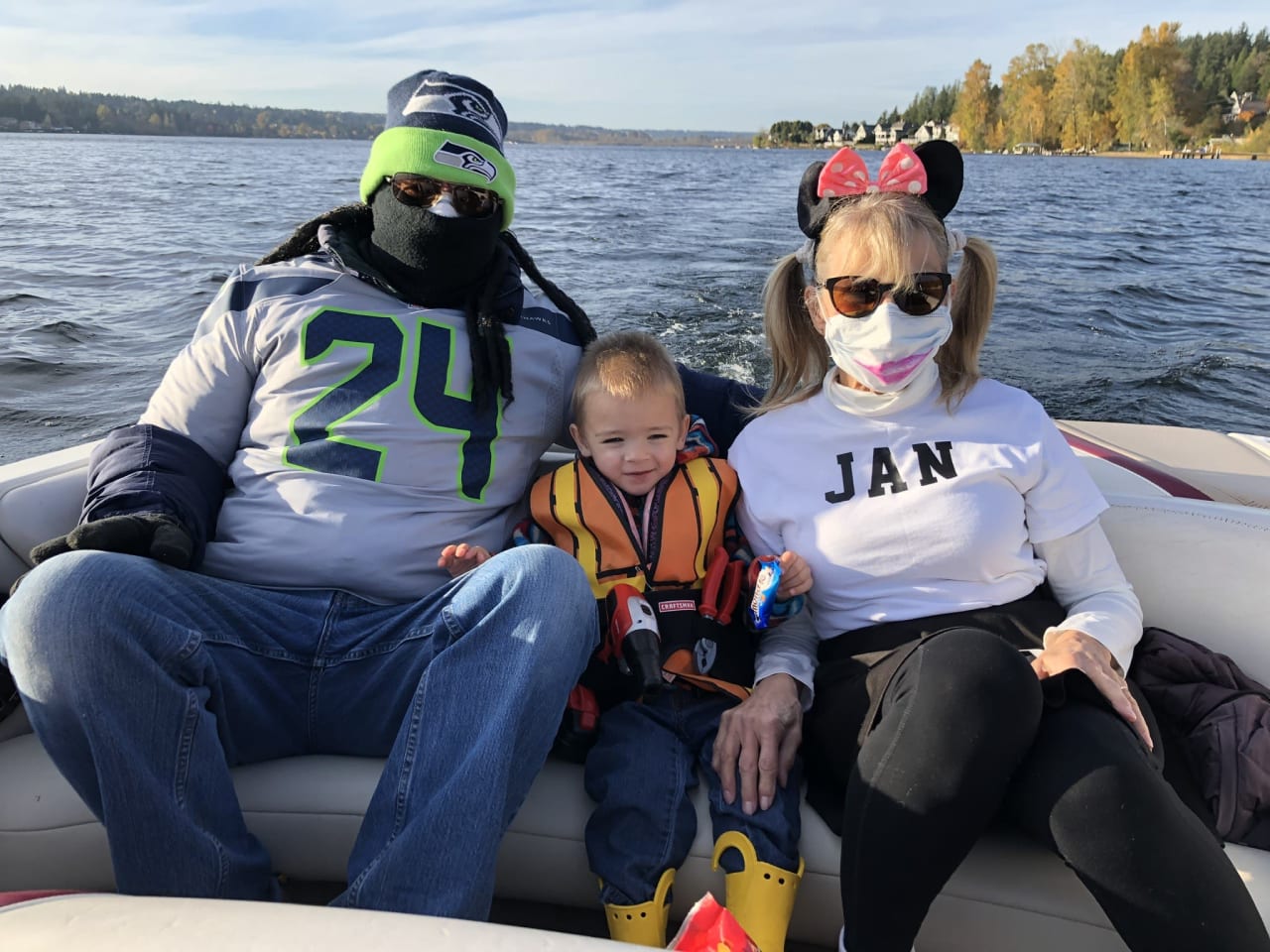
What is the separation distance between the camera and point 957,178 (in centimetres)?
188

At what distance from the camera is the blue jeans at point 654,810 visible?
1.52 meters

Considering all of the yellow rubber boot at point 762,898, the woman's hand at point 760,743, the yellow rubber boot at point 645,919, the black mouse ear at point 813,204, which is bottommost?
the yellow rubber boot at point 645,919

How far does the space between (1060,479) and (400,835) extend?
4.07 ft

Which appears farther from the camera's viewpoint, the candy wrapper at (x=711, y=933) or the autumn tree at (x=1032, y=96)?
the autumn tree at (x=1032, y=96)

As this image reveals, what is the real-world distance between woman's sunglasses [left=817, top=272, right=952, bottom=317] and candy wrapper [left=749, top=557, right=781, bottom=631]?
1.63 feet

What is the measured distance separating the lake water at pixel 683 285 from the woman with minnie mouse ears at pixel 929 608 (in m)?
3.60

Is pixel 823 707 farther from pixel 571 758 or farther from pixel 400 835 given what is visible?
pixel 400 835

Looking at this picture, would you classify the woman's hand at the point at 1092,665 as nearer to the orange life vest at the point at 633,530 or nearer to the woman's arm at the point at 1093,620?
the woman's arm at the point at 1093,620

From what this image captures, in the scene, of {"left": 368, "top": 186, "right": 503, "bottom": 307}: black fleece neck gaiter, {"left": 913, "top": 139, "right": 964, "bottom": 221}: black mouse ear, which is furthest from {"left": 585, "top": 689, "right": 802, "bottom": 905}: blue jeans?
{"left": 913, "top": 139, "right": 964, "bottom": 221}: black mouse ear

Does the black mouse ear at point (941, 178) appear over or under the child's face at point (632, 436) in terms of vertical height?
over

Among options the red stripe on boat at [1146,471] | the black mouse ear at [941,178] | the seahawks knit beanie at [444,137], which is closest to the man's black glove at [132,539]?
the seahawks knit beanie at [444,137]

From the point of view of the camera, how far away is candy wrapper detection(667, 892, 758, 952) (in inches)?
42.8

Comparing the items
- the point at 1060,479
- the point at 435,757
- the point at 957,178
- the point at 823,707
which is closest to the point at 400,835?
the point at 435,757

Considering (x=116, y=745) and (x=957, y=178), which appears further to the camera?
(x=957, y=178)
